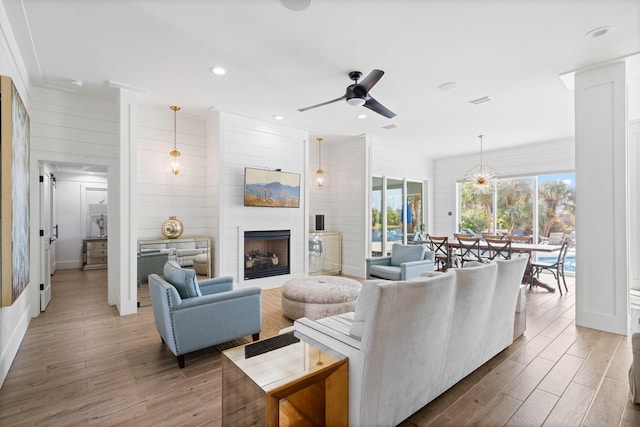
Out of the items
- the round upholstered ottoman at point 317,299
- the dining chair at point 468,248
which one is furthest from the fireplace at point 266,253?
the dining chair at point 468,248

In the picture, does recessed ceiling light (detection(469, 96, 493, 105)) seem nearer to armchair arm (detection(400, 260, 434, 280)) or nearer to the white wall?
armchair arm (detection(400, 260, 434, 280))

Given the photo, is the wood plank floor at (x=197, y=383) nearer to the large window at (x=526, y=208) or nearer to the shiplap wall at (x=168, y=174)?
the shiplap wall at (x=168, y=174)

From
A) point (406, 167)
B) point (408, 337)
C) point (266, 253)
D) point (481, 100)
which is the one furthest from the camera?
point (406, 167)

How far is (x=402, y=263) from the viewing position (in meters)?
5.04

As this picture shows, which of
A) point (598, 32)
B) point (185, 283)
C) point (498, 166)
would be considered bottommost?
point (185, 283)

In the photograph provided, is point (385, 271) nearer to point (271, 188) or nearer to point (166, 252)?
point (271, 188)

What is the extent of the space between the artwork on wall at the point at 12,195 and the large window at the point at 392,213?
5762 mm

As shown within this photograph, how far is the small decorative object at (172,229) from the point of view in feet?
15.9

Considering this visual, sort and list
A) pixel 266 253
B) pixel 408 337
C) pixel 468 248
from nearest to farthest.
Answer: pixel 408 337 → pixel 266 253 → pixel 468 248

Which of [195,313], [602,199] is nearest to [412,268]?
[602,199]

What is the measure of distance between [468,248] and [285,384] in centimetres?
532

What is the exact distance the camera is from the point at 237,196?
523cm

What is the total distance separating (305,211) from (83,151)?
362 centimetres

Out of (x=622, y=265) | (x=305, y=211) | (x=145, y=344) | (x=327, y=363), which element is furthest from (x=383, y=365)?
(x=305, y=211)
